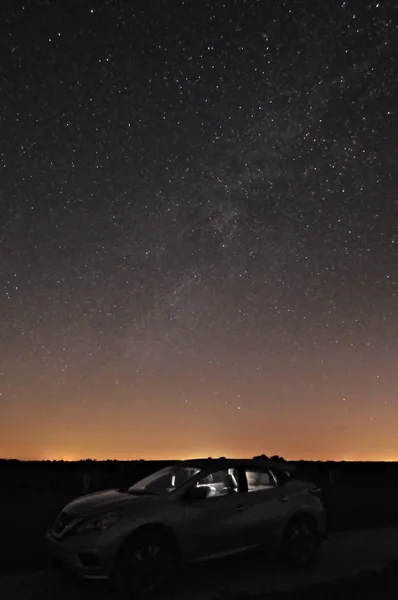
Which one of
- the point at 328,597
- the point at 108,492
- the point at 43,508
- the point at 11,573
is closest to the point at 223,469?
the point at 108,492

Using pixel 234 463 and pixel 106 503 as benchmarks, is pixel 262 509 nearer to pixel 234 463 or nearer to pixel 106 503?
pixel 234 463

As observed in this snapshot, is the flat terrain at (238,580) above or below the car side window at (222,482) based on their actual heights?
below

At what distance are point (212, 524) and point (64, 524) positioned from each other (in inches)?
72.2

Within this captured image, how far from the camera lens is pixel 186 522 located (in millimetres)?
7812

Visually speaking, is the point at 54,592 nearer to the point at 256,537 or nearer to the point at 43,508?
the point at 256,537

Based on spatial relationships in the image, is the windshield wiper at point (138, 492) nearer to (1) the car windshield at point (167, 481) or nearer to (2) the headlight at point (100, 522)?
(1) the car windshield at point (167, 481)

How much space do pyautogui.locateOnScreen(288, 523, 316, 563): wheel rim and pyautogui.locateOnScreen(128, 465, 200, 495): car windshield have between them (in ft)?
5.45

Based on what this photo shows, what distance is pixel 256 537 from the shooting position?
8.46 m

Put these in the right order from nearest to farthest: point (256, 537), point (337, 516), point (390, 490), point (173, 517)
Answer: point (173, 517)
point (256, 537)
point (337, 516)
point (390, 490)

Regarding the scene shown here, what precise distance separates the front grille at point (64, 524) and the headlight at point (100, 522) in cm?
15

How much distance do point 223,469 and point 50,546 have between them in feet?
7.97

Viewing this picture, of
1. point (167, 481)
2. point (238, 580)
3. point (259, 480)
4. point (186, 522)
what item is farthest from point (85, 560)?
point (259, 480)

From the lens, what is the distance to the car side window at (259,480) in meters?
8.78

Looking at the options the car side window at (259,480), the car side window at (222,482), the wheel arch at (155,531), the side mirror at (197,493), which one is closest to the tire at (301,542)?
the car side window at (259,480)
